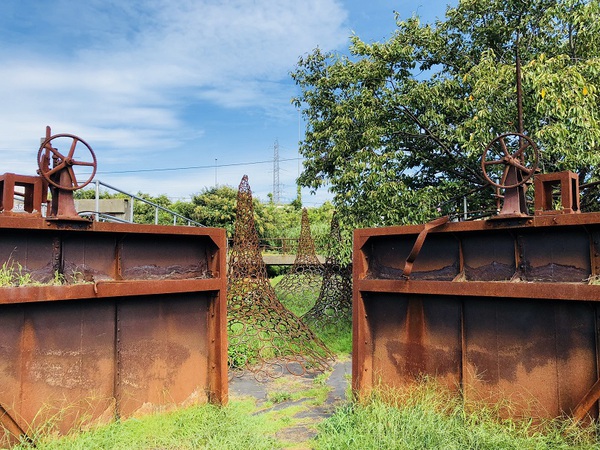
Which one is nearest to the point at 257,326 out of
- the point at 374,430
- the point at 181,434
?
the point at 181,434

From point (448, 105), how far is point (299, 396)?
6921mm

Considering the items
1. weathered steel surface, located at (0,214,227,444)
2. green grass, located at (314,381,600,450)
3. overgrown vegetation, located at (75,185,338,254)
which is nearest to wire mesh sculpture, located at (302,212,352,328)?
weathered steel surface, located at (0,214,227,444)

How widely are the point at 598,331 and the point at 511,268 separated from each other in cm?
81

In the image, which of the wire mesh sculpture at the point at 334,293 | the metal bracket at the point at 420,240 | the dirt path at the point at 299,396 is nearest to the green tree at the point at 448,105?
the wire mesh sculpture at the point at 334,293

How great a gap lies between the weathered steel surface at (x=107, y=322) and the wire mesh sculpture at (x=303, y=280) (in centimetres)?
965

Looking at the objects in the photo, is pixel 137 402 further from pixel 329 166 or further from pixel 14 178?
pixel 329 166

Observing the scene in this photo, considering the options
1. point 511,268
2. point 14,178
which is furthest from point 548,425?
point 14,178

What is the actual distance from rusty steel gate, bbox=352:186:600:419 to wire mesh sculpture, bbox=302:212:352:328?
595 centimetres

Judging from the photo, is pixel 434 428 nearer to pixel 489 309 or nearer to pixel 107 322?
pixel 489 309

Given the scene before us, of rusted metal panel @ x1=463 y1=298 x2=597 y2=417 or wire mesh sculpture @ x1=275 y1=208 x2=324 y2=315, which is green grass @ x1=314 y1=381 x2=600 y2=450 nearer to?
rusted metal panel @ x1=463 y1=298 x2=597 y2=417

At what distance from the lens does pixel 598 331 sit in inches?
144

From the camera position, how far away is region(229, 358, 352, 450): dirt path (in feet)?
16.7

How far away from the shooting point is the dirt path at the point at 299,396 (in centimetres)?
508

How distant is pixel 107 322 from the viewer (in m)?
4.49
